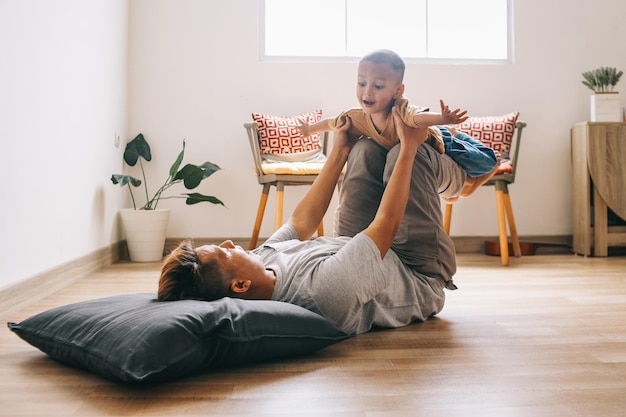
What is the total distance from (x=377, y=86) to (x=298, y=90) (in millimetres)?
1979

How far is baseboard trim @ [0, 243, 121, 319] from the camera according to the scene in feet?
6.57

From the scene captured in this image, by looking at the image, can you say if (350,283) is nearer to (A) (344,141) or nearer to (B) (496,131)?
(A) (344,141)

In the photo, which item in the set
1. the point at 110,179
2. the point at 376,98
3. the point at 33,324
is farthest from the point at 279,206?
the point at 33,324

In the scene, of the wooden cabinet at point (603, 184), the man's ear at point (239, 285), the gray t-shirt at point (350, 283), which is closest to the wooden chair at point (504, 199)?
the wooden cabinet at point (603, 184)

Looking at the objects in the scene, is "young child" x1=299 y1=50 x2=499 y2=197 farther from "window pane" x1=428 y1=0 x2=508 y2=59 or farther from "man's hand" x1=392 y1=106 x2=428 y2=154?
"window pane" x1=428 y1=0 x2=508 y2=59

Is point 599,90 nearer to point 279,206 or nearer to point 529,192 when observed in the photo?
point 529,192

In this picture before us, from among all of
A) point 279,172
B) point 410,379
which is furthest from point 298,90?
point 410,379

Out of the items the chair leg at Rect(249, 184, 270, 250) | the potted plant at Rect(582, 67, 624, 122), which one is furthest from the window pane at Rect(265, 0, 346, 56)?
the potted plant at Rect(582, 67, 624, 122)

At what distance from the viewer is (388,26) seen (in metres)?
4.30

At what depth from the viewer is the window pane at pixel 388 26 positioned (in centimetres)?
427

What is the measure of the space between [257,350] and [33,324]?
0.56 m

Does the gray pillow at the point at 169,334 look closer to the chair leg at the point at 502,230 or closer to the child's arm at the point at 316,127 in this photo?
the child's arm at the point at 316,127

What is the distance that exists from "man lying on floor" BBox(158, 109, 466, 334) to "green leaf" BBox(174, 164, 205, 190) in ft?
4.96

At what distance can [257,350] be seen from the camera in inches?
55.7
